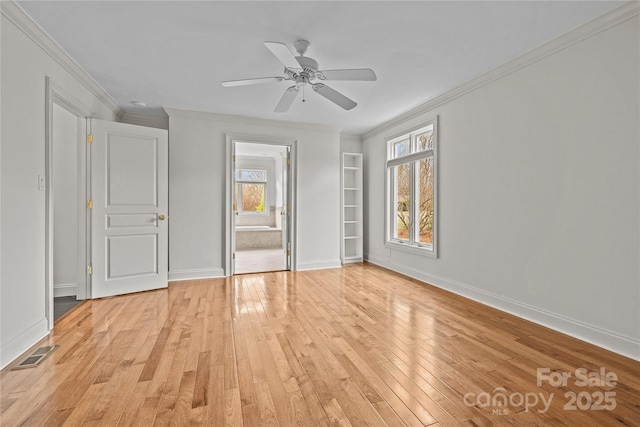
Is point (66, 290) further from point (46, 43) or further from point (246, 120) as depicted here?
point (246, 120)

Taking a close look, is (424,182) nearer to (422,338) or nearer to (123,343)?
(422,338)

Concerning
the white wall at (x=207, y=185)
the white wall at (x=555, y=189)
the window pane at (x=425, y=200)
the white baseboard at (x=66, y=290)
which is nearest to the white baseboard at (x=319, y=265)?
the white wall at (x=207, y=185)

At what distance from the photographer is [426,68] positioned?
3189mm

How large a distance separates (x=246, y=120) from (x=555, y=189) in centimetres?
416

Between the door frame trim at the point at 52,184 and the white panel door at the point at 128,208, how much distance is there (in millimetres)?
86

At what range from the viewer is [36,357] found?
2193 millimetres

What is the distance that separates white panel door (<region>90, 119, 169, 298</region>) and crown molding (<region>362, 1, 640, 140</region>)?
3.76m

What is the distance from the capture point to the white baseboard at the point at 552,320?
2238 millimetres

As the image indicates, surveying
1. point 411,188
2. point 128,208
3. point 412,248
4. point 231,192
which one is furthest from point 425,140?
point 128,208

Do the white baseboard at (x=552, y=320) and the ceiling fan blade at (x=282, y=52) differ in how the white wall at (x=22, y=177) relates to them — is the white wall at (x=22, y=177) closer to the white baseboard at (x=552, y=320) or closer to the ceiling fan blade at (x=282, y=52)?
the ceiling fan blade at (x=282, y=52)

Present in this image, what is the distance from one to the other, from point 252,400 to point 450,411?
1.09 meters

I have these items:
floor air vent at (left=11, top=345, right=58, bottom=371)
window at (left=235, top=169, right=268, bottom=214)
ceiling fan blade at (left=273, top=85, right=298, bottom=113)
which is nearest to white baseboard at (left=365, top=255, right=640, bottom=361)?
ceiling fan blade at (left=273, top=85, right=298, bottom=113)

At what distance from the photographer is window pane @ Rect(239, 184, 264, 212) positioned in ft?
28.8

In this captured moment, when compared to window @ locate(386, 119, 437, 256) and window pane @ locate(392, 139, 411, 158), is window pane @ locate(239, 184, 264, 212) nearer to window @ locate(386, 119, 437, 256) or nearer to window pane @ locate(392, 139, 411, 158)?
window @ locate(386, 119, 437, 256)
